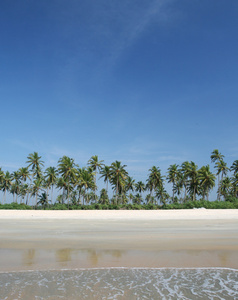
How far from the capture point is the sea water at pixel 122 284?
4.32 meters

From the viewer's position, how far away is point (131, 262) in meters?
6.51

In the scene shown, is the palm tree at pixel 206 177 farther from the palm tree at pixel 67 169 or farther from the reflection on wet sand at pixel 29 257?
the reflection on wet sand at pixel 29 257

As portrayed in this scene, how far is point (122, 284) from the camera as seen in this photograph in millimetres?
4863

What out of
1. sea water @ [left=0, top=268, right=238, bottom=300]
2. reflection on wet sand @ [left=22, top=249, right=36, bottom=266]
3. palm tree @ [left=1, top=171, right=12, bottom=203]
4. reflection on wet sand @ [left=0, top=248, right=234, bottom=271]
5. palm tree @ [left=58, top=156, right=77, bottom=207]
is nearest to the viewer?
sea water @ [left=0, top=268, right=238, bottom=300]

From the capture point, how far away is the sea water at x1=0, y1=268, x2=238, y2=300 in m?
4.32

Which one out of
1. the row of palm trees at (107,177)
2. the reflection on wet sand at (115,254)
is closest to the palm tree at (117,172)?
the row of palm trees at (107,177)

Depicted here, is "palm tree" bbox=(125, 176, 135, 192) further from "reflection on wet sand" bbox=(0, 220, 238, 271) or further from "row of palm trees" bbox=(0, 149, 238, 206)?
"reflection on wet sand" bbox=(0, 220, 238, 271)

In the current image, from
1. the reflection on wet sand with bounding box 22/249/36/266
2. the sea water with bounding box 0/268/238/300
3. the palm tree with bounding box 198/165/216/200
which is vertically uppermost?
the palm tree with bounding box 198/165/216/200

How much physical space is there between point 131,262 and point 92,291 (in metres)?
2.22

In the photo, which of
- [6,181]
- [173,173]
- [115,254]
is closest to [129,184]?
[173,173]

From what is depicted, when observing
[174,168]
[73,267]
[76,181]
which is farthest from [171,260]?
[174,168]

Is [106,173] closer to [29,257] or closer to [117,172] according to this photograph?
[117,172]

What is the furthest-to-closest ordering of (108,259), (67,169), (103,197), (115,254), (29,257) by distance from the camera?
(103,197)
(67,169)
(115,254)
(29,257)
(108,259)

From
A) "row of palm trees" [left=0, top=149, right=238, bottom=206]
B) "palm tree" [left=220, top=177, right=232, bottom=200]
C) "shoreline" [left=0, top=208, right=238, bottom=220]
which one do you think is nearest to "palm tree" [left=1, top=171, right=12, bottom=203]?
"row of palm trees" [left=0, top=149, right=238, bottom=206]
